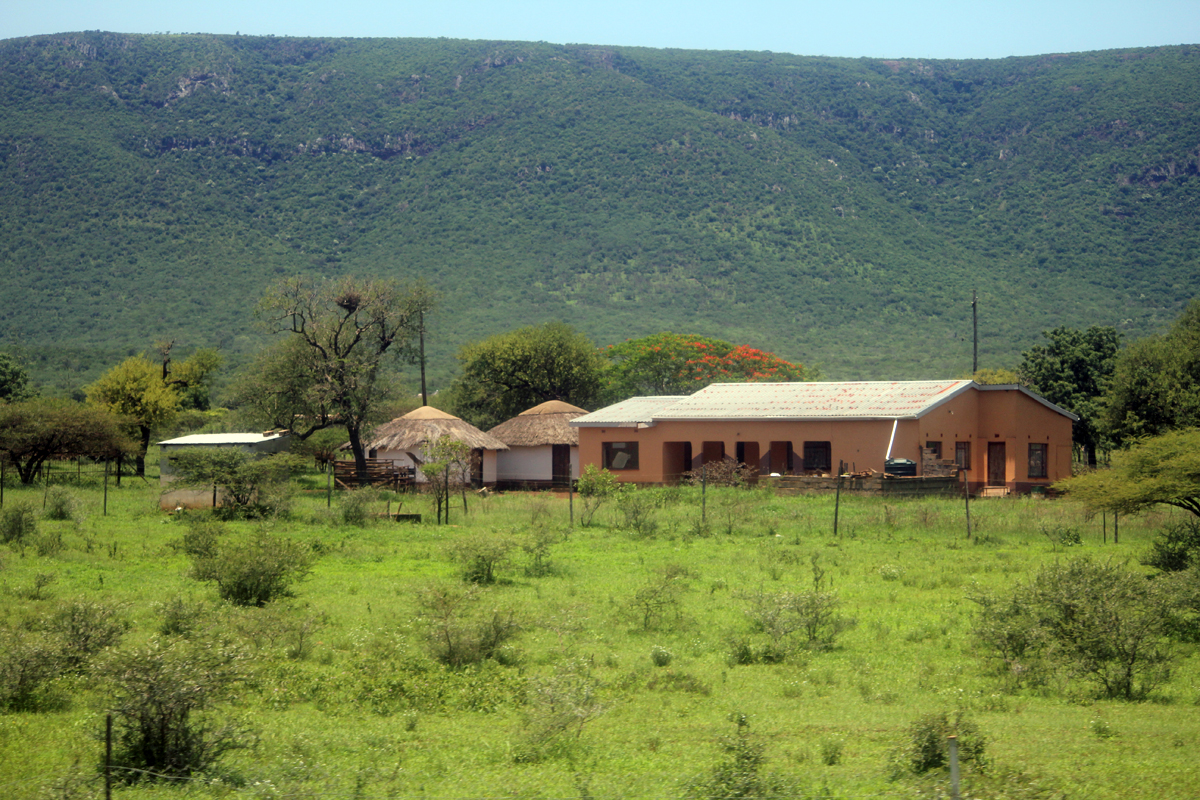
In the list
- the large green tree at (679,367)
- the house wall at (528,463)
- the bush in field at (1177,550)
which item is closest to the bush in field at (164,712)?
the bush in field at (1177,550)

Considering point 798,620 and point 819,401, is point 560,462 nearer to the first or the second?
point 819,401

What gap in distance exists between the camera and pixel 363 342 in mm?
40969

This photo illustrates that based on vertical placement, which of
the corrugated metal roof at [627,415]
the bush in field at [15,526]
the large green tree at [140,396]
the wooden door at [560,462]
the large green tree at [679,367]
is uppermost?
the large green tree at [679,367]

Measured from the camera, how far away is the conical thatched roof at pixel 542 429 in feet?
139

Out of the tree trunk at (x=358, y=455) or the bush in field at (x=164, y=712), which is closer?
the bush in field at (x=164, y=712)

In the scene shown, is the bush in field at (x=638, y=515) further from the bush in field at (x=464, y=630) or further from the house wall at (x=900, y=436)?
the house wall at (x=900, y=436)

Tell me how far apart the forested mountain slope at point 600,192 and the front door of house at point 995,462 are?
32.1m

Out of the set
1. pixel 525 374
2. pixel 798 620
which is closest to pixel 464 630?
pixel 798 620

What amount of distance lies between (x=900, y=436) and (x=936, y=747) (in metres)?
26.9

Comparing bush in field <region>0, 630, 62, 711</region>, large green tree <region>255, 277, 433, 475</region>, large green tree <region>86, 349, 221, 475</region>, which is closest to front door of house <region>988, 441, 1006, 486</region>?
large green tree <region>255, 277, 433, 475</region>

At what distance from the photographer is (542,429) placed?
42.9 meters

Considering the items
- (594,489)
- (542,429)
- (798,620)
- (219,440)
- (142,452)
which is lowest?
(798,620)

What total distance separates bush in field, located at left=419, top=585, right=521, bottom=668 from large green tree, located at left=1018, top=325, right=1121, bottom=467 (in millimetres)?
38681

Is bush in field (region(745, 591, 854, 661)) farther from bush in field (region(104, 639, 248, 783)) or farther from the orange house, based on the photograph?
the orange house
